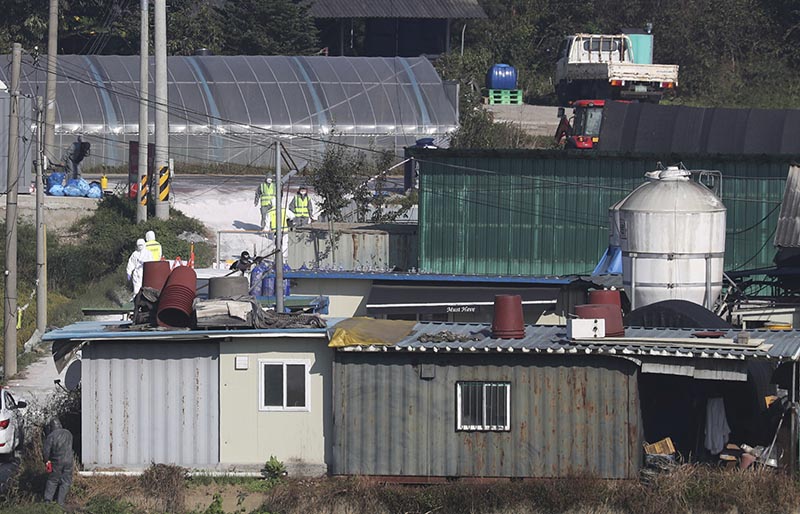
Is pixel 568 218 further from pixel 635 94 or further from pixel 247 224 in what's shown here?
pixel 635 94

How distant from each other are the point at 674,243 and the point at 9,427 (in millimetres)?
12120

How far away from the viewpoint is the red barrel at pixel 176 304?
21203 millimetres

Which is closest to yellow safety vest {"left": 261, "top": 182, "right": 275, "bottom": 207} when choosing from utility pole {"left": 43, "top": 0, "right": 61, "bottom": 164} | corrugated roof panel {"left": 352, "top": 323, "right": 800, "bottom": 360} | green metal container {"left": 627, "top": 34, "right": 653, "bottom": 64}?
utility pole {"left": 43, "top": 0, "right": 61, "bottom": 164}

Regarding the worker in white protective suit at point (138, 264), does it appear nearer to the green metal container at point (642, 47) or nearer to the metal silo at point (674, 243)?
the metal silo at point (674, 243)

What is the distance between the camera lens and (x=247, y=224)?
42969mm

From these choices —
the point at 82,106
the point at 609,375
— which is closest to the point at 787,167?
the point at 609,375

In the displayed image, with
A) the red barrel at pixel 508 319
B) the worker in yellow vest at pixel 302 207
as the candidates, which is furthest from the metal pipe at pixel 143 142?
the red barrel at pixel 508 319

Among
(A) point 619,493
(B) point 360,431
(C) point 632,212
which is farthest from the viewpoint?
(C) point 632,212

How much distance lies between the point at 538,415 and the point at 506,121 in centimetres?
4103

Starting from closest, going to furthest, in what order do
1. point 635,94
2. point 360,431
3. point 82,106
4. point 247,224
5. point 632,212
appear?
1. point 360,431
2. point 632,212
3. point 247,224
4. point 82,106
5. point 635,94

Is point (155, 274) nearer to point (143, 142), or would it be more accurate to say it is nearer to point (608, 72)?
point (143, 142)

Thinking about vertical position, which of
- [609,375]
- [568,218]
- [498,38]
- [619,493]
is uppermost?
[498,38]

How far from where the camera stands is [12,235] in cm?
3044

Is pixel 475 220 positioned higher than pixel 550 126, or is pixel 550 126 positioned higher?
pixel 550 126
